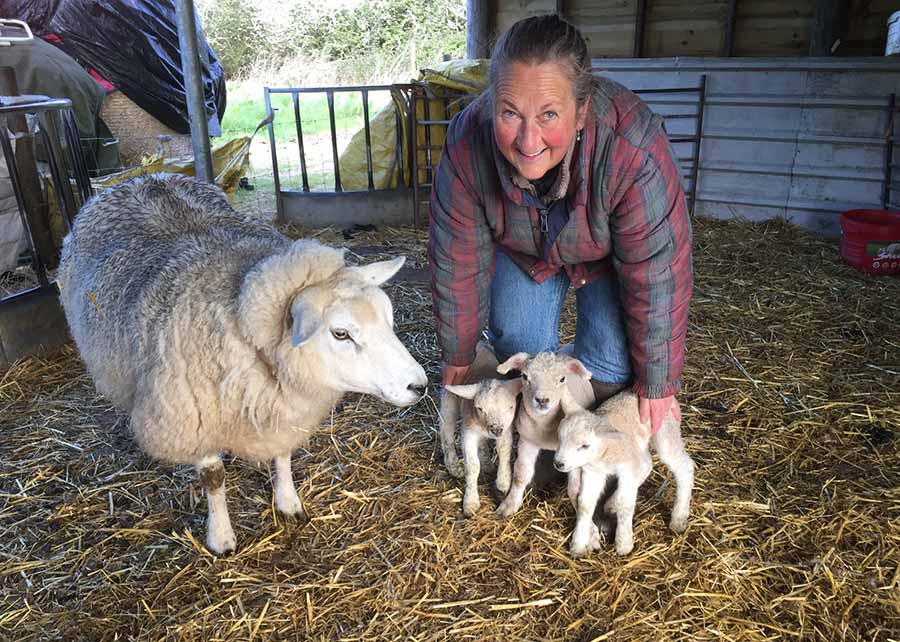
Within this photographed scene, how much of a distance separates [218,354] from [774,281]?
4406 millimetres

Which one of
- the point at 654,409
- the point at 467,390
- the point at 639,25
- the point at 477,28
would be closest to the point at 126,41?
the point at 477,28

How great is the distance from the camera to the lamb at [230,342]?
7.11ft

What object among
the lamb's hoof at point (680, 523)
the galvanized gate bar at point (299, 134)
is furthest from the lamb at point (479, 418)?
the galvanized gate bar at point (299, 134)

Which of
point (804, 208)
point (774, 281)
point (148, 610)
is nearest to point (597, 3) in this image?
point (804, 208)

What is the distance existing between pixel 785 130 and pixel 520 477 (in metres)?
5.61

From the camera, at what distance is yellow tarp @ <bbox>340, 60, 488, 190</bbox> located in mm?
7027

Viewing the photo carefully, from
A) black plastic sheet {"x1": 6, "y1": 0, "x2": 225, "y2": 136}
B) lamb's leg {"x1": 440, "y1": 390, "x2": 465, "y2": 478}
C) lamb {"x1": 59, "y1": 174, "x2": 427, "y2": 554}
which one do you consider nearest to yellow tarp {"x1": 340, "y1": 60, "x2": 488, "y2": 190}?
black plastic sheet {"x1": 6, "y1": 0, "x2": 225, "y2": 136}

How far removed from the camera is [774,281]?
521 cm

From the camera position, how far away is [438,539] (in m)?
2.54

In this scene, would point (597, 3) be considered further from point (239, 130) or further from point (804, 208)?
point (239, 130)

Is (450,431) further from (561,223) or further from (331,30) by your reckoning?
(331,30)

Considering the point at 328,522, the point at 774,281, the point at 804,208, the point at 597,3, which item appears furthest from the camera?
the point at 597,3

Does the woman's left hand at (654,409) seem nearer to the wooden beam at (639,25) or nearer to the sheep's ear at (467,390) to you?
the sheep's ear at (467,390)

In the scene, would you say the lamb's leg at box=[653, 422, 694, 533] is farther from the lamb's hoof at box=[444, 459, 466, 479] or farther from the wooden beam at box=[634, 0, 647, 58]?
the wooden beam at box=[634, 0, 647, 58]
